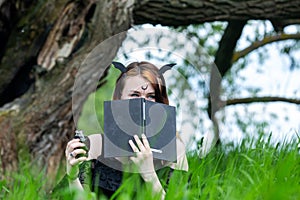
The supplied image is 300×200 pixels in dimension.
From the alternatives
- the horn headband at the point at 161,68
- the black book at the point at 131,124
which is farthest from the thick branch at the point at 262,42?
the black book at the point at 131,124

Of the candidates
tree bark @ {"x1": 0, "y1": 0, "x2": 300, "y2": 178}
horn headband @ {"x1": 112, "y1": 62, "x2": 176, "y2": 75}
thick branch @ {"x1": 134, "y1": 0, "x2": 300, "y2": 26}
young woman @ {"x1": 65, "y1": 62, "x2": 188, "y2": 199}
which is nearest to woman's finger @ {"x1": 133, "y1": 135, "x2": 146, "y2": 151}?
young woman @ {"x1": 65, "y1": 62, "x2": 188, "y2": 199}

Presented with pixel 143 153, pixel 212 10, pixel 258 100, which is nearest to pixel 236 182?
pixel 143 153

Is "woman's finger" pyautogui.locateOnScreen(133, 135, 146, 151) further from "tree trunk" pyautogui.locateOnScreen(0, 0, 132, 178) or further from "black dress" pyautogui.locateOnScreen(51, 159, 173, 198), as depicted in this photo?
"tree trunk" pyautogui.locateOnScreen(0, 0, 132, 178)

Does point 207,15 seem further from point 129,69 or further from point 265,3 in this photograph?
point 129,69

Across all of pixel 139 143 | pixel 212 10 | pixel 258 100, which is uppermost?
pixel 212 10

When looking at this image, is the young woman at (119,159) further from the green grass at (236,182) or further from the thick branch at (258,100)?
the thick branch at (258,100)

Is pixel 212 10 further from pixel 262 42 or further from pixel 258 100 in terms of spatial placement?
pixel 258 100

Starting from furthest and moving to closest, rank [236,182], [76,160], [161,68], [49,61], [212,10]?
[212,10], [49,61], [161,68], [76,160], [236,182]

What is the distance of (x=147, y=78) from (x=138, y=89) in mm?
47

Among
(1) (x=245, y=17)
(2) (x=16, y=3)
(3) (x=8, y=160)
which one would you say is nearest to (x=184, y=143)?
(3) (x=8, y=160)

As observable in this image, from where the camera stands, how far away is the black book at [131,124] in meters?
1.64

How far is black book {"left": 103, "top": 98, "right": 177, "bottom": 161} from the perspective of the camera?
1.64 metres

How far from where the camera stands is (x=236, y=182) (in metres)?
1.62

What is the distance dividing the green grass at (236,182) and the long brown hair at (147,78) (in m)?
0.23
